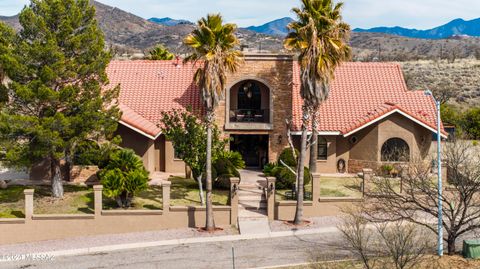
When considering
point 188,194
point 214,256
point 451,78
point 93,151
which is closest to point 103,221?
point 93,151

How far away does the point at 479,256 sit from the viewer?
22.8 metres

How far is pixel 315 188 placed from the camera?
28.7m

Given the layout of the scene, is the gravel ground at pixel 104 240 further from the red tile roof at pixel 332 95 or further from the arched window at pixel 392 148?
the arched window at pixel 392 148

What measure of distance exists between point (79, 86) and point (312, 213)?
530 inches

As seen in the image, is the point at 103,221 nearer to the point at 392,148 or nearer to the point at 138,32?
the point at 392,148

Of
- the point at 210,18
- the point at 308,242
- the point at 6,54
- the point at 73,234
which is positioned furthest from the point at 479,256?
the point at 6,54

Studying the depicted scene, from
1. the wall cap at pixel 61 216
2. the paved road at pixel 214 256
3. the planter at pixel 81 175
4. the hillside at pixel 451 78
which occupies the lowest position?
the paved road at pixel 214 256

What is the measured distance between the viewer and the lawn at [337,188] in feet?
102

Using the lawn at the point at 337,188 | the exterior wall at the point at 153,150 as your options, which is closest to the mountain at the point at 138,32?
the exterior wall at the point at 153,150

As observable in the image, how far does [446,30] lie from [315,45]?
15664 centimetres

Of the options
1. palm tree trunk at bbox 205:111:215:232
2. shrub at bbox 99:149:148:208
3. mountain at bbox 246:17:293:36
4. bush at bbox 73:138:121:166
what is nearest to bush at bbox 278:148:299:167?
palm tree trunk at bbox 205:111:215:232

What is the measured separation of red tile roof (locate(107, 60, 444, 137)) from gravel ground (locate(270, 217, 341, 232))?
29.6ft

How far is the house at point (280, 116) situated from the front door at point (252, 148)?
0.07m

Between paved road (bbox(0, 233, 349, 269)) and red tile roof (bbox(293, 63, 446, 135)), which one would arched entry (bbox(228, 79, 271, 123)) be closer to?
red tile roof (bbox(293, 63, 446, 135))
